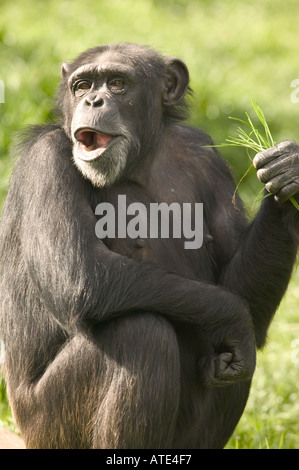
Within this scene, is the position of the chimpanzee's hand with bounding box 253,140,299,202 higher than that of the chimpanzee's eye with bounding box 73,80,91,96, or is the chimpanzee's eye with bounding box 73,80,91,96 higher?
the chimpanzee's eye with bounding box 73,80,91,96

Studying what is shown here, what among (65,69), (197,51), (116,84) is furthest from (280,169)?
(197,51)

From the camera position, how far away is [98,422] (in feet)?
17.4

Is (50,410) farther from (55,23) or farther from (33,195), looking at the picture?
(55,23)

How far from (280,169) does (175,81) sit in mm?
1225

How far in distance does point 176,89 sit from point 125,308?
172 cm

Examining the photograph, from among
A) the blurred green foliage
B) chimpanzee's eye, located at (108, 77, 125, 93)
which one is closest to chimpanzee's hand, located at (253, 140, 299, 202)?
chimpanzee's eye, located at (108, 77, 125, 93)

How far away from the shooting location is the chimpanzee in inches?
207

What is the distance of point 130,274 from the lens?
5.30m

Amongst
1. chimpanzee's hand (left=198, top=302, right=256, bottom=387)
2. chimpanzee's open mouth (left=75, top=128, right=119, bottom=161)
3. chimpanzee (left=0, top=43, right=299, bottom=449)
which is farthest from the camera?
chimpanzee's hand (left=198, top=302, right=256, bottom=387)

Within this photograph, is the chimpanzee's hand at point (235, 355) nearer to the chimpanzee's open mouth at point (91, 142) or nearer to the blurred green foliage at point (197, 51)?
the chimpanzee's open mouth at point (91, 142)

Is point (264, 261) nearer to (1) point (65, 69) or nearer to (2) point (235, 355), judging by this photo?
(2) point (235, 355)

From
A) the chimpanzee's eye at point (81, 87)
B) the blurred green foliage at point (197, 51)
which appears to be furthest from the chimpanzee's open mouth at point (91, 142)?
the blurred green foliage at point (197, 51)

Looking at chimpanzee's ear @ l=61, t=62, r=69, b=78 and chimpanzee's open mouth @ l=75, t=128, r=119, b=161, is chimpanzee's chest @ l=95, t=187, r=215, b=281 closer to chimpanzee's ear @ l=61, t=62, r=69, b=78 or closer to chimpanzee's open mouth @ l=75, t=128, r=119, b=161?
chimpanzee's open mouth @ l=75, t=128, r=119, b=161

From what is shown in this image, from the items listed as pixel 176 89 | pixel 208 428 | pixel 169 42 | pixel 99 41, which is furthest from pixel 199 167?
pixel 169 42
